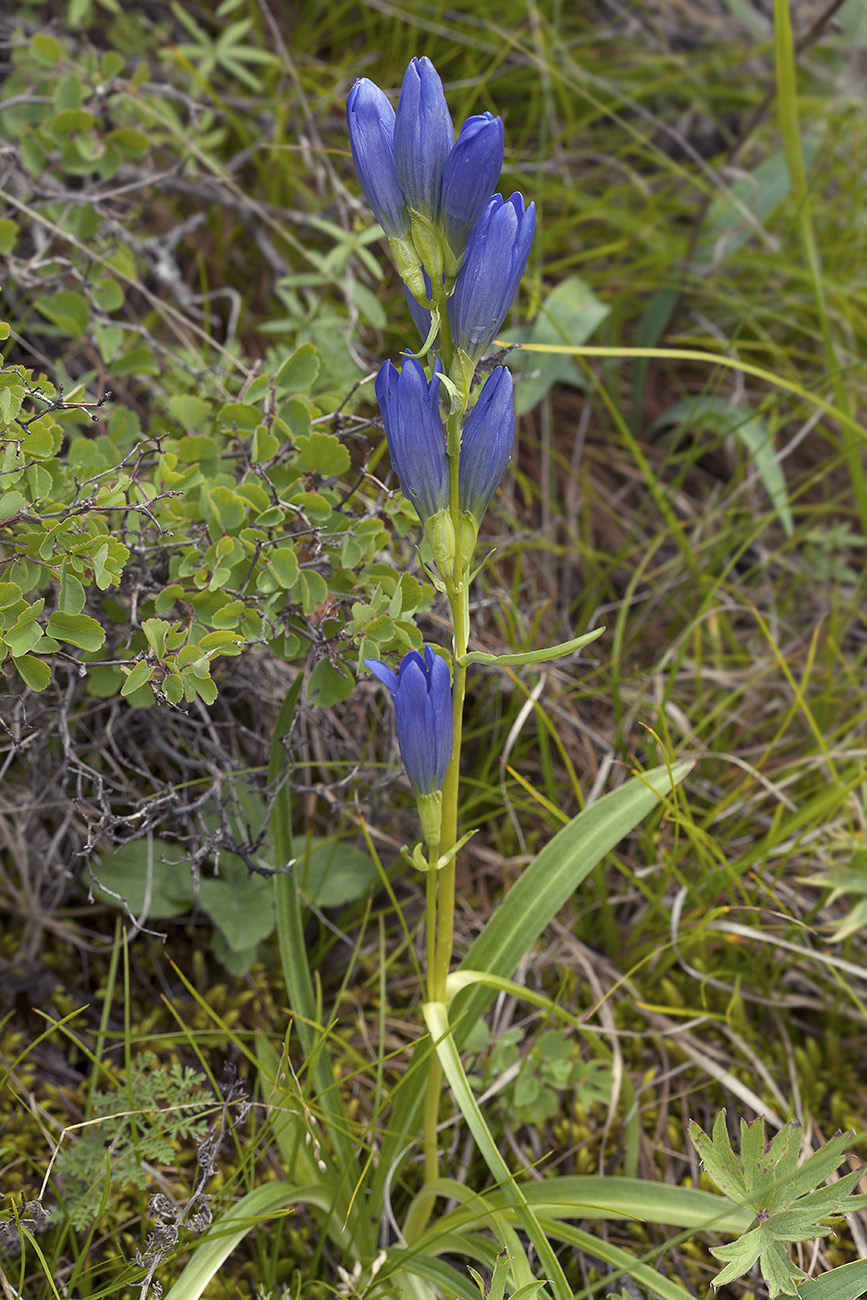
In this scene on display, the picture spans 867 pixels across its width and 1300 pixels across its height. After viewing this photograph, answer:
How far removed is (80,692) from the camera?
1946mm

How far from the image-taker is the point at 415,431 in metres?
1.31

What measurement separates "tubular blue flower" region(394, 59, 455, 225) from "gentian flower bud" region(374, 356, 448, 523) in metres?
0.21

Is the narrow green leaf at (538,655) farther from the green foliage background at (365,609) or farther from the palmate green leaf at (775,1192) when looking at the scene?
the palmate green leaf at (775,1192)

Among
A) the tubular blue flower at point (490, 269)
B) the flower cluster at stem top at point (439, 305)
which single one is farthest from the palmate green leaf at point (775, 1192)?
the tubular blue flower at point (490, 269)

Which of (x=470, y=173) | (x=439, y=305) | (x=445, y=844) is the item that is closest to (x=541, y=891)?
(x=445, y=844)

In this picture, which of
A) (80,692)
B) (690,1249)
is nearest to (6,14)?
(80,692)

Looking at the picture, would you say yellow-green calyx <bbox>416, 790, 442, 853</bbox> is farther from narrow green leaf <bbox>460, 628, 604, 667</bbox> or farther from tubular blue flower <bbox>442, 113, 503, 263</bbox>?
tubular blue flower <bbox>442, 113, 503, 263</bbox>

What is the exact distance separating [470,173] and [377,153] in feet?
0.48

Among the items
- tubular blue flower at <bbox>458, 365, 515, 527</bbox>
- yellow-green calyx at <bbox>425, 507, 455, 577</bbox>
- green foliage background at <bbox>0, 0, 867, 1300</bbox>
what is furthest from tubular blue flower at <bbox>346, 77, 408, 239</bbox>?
green foliage background at <bbox>0, 0, 867, 1300</bbox>

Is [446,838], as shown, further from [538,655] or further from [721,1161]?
[721,1161]

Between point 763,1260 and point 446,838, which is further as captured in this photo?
point 446,838

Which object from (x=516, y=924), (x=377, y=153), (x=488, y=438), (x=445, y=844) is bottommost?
→ (x=516, y=924)

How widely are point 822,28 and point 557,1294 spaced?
9.40 feet

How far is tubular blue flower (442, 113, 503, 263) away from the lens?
1.20 meters
